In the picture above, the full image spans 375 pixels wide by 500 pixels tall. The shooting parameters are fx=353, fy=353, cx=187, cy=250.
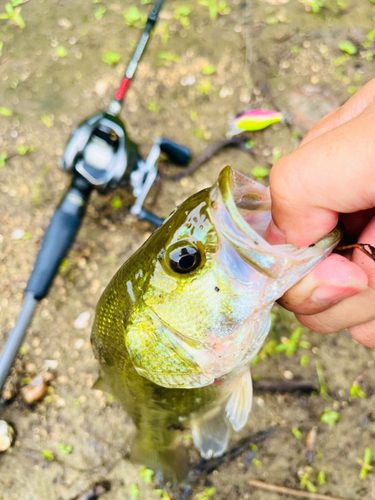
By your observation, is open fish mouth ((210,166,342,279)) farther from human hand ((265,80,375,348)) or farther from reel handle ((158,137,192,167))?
reel handle ((158,137,192,167))

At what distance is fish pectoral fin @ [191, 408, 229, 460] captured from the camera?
78.4 inches

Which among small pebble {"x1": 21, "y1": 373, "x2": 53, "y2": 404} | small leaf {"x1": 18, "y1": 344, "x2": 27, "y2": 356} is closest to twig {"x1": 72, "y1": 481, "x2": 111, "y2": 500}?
small pebble {"x1": 21, "y1": 373, "x2": 53, "y2": 404}

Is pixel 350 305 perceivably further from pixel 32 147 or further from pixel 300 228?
pixel 32 147

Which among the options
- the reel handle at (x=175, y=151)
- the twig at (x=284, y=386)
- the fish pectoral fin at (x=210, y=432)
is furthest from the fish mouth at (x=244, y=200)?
the twig at (x=284, y=386)

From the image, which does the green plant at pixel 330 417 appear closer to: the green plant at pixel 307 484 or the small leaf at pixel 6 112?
the green plant at pixel 307 484

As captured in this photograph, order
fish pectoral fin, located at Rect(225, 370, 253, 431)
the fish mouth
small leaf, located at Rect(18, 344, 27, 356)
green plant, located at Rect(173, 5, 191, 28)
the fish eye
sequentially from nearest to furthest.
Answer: the fish mouth → the fish eye → fish pectoral fin, located at Rect(225, 370, 253, 431) → small leaf, located at Rect(18, 344, 27, 356) → green plant, located at Rect(173, 5, 191, 28)

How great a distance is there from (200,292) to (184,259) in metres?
0.13

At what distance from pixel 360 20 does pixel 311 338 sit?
2748mm

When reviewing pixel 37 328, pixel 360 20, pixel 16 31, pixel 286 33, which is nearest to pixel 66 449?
pixel 37 328

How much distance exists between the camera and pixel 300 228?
1.14 meters

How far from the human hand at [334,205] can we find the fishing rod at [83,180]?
3.87 ft

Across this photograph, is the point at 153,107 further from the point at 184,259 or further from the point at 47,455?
the point at 47,455

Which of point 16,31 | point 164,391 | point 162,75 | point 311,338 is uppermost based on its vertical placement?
point 162,75

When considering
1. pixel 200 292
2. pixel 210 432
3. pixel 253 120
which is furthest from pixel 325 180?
pixel 253 120
